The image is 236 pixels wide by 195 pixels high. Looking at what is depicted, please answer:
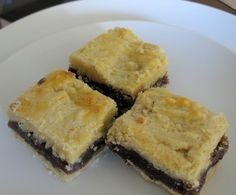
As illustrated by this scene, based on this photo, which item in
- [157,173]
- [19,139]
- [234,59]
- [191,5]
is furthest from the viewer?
→ [191,5]

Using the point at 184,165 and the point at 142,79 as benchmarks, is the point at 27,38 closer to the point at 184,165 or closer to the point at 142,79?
the point at 142,79

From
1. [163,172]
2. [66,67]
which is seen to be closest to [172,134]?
[163,172]

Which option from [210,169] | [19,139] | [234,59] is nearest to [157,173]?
[210,169]

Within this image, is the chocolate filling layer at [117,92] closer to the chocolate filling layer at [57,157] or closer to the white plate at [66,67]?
the white plate at [66,67]

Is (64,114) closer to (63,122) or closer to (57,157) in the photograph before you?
(63,122)

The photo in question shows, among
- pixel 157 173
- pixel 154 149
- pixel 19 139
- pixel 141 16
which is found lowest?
pixel 19 139

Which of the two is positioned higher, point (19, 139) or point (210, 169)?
point (210, 169)

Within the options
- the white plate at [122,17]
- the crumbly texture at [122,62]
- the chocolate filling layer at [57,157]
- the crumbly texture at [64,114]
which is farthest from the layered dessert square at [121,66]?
the white plate at [122,17]
